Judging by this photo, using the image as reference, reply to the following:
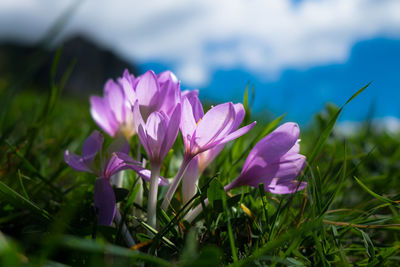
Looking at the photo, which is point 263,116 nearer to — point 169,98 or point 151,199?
point 169,98

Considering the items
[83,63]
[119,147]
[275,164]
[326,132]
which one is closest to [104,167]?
[119,147]

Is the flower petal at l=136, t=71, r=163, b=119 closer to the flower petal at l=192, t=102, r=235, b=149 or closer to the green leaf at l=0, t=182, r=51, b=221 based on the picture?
the flower petal at l=192, t=102, r=235, b=149

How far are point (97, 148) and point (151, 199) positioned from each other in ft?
0.87

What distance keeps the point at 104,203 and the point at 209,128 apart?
1.17ft

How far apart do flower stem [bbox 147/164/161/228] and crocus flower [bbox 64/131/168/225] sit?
2 cm

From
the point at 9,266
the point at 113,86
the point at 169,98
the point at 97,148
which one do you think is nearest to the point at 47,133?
the point at 113,86

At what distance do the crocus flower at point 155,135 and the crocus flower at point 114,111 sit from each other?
371 mm

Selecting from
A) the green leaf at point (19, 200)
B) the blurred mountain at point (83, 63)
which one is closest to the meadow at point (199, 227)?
the green leaf at point (19, 200)

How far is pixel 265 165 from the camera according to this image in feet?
3.10

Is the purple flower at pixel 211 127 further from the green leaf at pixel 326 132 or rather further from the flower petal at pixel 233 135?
the green leaf at pixel 326 132

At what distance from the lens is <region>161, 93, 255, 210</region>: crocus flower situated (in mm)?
848

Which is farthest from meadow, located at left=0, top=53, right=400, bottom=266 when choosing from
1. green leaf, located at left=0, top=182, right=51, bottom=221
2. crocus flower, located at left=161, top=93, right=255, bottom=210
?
crocus flower, located at left=161, top=93, right=255, bottom=210

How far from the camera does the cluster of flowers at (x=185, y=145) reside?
0.86 m

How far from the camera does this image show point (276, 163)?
3.14 feet
